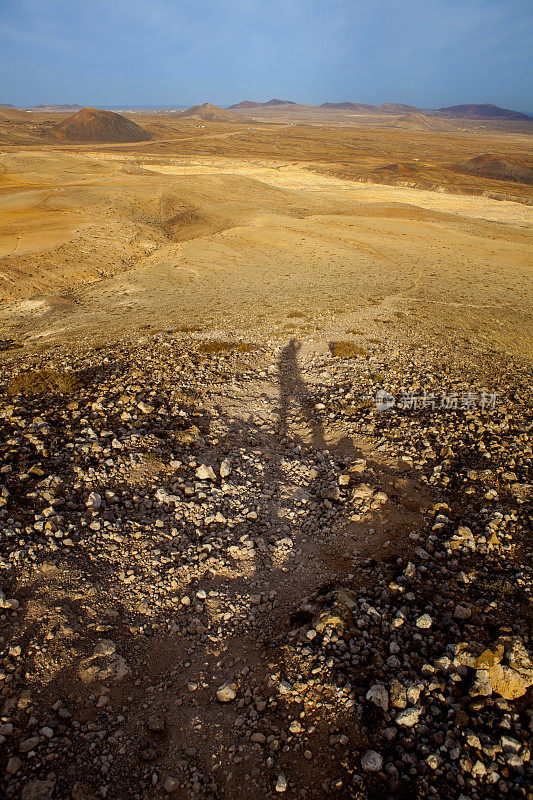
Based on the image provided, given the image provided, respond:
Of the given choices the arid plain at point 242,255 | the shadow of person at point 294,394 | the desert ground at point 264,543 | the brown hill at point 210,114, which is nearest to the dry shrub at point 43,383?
the desert ground at point 264,543

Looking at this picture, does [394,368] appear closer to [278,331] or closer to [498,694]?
[278,331]

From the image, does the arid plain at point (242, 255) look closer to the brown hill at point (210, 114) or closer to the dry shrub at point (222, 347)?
the dry shrub at point (222, 347)

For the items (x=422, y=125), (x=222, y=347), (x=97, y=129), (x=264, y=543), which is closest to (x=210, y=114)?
(x=422, y=125)

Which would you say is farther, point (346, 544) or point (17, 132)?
point (17, 132)

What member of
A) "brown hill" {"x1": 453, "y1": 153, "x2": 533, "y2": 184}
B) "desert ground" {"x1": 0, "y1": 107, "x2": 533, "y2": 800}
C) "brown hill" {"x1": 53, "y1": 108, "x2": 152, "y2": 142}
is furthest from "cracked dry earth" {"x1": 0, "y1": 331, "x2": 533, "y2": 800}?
"brown hill" {"x1": 53, "y1": 108, "x2": 152, "y2": 142}

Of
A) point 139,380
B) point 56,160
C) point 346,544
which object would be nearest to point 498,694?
point 346,544

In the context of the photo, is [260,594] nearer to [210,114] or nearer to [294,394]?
[294,394]
